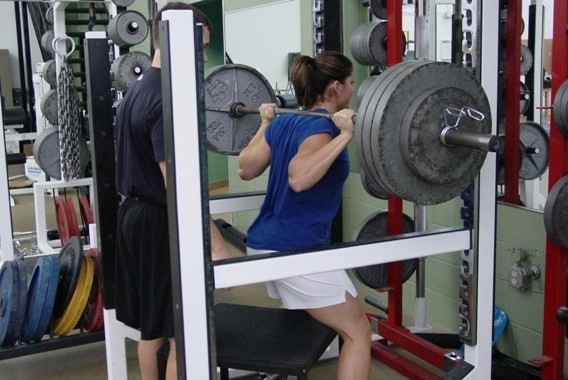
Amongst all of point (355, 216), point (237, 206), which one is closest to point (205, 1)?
point (355, 216)

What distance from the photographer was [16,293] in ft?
8.11

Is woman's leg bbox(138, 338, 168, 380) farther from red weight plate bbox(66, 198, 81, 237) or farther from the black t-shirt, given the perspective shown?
red weight plate bbox(66, 198, 81, 237)

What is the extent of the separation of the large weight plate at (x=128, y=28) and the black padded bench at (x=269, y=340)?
7.66ft

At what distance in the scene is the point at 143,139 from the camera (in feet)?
6.02

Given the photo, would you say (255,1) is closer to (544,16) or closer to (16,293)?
(544,16)

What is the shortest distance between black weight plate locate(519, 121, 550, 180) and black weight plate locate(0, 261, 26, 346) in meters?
1.86

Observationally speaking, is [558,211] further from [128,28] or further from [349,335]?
[128,28]

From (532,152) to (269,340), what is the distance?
4.28 ft

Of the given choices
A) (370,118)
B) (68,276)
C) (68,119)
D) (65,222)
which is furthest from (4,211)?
(370,118)

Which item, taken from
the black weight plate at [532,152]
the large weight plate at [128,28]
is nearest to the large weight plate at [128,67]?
A: the large weight plate at [128,28]

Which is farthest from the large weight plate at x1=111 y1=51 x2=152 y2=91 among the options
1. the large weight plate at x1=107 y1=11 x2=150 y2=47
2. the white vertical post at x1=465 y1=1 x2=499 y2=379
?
the white vertical post at x1=465 y1=1 x2=499 y2=379

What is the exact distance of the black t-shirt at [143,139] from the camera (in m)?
1.77

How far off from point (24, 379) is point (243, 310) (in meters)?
1.19

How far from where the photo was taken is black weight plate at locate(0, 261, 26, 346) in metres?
2.47
